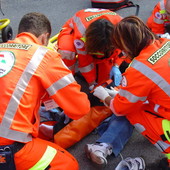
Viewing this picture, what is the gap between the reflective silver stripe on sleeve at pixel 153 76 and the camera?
59.4 inches

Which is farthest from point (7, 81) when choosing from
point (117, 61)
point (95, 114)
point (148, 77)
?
point (117, 61)

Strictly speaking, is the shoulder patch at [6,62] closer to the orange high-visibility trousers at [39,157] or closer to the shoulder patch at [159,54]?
the orange high-visibility trousers at [39,157]

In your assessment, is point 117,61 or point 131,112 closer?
point 131,112

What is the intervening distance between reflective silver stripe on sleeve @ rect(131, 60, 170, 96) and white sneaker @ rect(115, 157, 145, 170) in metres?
0.62

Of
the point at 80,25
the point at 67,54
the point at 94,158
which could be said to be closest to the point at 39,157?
the point at 94,158

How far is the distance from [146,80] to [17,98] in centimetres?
76

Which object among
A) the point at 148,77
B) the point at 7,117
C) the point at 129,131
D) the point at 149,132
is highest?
the point at 148,77

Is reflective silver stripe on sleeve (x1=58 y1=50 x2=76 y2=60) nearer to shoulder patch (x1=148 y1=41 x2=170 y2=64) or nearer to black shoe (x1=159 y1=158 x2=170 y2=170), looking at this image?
shoulder patch (x1=148 y1=41 x2=170 y2=64)

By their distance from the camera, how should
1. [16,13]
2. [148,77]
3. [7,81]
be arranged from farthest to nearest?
[16,13]
[148,77]
[7,81]

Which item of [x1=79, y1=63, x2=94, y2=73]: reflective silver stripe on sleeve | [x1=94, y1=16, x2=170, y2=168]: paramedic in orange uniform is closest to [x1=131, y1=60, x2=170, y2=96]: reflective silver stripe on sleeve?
[x1=94, y1=16, x2=170, y2=168]: paramedic in orange uniform

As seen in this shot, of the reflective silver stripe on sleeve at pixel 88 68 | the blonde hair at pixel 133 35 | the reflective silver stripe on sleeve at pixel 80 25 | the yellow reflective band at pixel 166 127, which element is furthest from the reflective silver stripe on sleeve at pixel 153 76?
the reflective silver stripe on sleeve at pixel 88 68

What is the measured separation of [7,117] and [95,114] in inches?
36.7

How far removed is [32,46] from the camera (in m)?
1.51

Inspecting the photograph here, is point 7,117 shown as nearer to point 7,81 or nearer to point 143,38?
point 7,81
